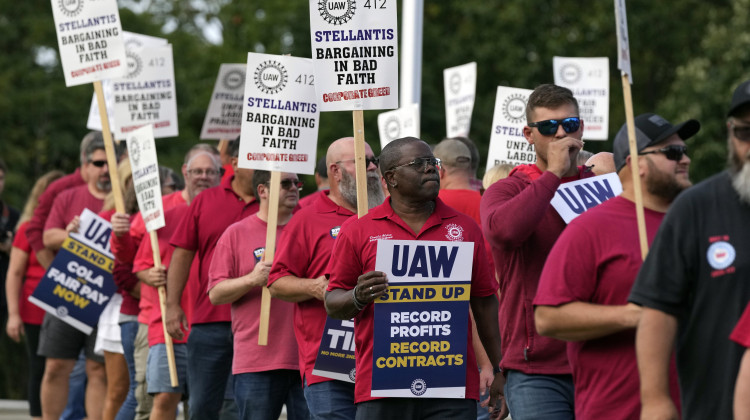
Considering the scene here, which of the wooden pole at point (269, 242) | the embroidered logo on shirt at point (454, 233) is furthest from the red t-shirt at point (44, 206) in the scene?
the embroidered logo on shirt at point (454, 233)

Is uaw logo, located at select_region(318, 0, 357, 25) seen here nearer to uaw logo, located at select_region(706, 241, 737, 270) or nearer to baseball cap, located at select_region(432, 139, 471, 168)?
baseball cap, located at select_region(432, 139, 471, 168)

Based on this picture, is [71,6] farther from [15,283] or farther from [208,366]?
[208,366]

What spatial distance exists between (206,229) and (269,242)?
118cm

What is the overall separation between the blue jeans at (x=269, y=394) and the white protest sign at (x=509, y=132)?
3.05 metres

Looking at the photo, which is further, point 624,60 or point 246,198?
point 246,198

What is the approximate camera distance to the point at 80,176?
40.7 ft

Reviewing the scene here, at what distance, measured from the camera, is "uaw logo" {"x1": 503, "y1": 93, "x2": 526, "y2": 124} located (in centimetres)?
1073

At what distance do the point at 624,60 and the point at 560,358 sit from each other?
140 centimetres

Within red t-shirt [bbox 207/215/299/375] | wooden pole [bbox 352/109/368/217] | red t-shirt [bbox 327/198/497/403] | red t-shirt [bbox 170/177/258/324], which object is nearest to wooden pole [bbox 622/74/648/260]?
red t-shirt [bbox 327/198/497/403]

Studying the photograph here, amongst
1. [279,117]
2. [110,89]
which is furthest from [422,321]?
[110,89]

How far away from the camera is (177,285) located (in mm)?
9227

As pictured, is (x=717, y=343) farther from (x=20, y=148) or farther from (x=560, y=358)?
(x=20, y=148)

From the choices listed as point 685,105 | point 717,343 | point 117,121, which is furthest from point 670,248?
point 685,105

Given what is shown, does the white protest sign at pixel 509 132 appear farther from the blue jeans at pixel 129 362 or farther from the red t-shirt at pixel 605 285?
the red t-shirt at pixel 605 285
